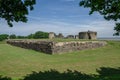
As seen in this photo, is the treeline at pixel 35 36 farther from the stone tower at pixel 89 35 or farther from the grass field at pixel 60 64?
the grass field at pixel 60 64

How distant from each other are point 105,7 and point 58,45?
8.99 m

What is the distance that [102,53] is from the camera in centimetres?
2616

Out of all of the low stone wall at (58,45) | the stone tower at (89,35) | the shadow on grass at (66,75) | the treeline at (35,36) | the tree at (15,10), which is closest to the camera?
the tree at (15,10)

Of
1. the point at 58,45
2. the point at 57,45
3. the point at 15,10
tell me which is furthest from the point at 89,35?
Result: the point at 15,10

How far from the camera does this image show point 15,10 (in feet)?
46.2

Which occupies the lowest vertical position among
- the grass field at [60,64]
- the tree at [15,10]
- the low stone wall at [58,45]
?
the grass field at [60,64]

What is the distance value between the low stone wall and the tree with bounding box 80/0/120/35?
8.19 meters

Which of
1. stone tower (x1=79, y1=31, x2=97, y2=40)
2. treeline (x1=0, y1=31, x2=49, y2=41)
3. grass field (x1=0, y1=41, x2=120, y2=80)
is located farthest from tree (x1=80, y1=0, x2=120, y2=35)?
treeline (x1=0, y1=31, x2=49, y2=41)

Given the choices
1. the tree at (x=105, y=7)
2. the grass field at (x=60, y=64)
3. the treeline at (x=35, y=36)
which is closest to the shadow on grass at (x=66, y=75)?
the grass field at (x=60, y=64)

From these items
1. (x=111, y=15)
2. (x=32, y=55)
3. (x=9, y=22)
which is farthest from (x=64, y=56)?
(x=9, y=22)

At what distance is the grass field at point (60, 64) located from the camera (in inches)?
746

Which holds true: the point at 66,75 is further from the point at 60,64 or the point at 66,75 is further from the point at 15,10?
the point at 15,10

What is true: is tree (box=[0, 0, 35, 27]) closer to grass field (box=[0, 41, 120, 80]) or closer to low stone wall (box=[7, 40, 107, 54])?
grass field (box=[0, 41, 120, 80])

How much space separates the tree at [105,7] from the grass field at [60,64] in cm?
383
